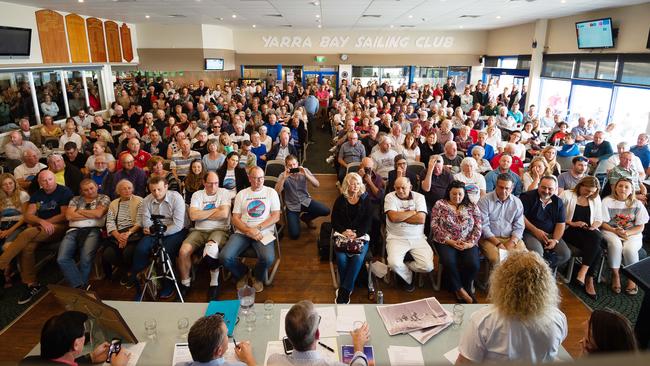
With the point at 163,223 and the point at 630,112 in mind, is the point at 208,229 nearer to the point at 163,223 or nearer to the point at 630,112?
the point at 163,223

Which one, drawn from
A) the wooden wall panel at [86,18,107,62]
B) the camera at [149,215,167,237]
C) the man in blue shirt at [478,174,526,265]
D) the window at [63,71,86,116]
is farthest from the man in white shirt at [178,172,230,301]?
the wooden wall panel at [86,18,107,62]

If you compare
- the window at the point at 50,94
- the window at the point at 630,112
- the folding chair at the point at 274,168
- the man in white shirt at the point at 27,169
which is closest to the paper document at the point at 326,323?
the folding chair at the point at 274,168

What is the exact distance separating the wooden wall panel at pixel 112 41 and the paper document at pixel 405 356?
42.7ft

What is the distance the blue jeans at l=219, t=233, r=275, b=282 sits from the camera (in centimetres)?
403

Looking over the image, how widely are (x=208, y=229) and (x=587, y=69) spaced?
10.6 meters

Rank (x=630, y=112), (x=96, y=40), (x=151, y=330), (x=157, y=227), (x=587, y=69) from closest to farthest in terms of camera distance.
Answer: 1. (x=151, y=330)
2. (x=157, y=227)
3. (x=630, y=112)
4. (x=587, y=69)
5. (x=96, y=40)

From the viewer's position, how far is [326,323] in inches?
96.3

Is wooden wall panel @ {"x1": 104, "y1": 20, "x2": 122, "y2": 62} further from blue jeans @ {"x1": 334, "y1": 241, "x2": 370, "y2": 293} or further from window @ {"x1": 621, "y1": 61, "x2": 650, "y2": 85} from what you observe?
window @ {"x1": 621, "y1": 61, "x2": 650, "y2": 85}

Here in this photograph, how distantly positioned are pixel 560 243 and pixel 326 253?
2.66m

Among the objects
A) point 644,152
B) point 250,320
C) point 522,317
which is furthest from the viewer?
point 644,152

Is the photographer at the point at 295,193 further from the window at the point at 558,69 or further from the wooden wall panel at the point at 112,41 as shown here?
the wooden wall panel at the point at 112,41

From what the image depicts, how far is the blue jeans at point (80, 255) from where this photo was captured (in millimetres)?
4031

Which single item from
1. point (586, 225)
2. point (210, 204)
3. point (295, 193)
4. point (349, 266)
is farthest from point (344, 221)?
point (586, 225)

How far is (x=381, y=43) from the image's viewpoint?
17.6 meters
